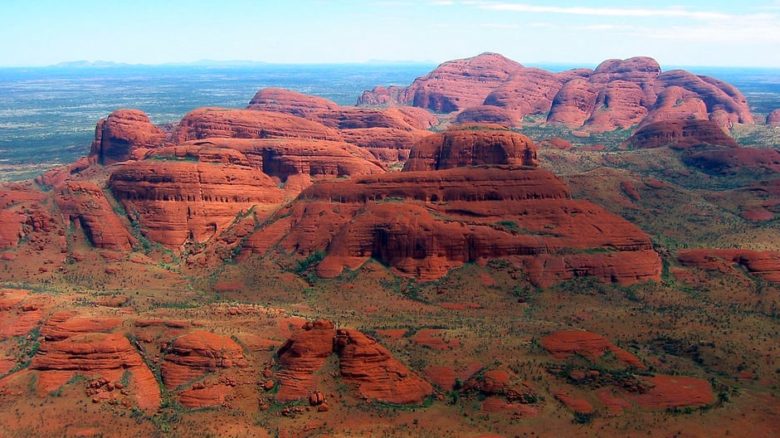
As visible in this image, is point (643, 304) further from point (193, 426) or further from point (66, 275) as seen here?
point (66, 275)

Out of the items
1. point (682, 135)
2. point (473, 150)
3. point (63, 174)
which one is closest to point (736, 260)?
point (473, 150)

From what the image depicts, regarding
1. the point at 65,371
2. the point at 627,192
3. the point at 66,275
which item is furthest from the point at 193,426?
the point at 627,192

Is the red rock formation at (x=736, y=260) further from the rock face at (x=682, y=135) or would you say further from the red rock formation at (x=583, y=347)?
the rock face at (x=682, y=135)

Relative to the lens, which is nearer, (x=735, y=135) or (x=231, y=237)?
(x=231, y=237)

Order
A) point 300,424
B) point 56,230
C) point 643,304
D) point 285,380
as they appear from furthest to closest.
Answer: point 56,230
point 643,304
point 285,380
point 300,424

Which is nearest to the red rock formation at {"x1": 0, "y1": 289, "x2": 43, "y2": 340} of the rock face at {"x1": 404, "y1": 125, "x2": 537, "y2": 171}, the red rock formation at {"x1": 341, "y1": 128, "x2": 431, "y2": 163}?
the rock face at {"x1": 404, "y1": 125, "x2": 537, "y2": 171}

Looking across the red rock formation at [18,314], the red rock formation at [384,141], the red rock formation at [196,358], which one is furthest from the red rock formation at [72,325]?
the red rock formation at [384,141]
